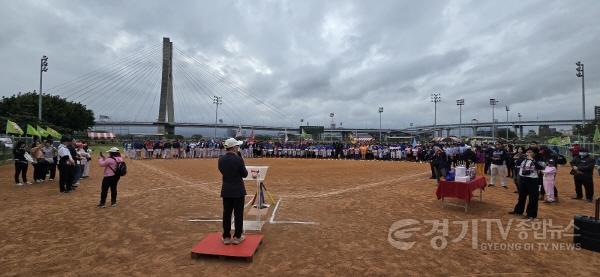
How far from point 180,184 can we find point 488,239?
1100cm

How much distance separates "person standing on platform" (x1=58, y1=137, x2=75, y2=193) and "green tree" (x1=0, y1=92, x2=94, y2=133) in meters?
31.9

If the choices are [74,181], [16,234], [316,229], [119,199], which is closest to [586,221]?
[316,229]

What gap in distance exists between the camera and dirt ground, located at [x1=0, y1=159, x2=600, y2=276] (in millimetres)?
5227

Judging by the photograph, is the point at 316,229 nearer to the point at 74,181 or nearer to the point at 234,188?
the point at 234,188

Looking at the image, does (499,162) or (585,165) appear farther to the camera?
(499,162)

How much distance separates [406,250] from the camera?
6027 millimetres

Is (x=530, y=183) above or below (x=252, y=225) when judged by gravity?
above

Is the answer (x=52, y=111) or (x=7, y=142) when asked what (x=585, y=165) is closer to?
(x=7, y=142)

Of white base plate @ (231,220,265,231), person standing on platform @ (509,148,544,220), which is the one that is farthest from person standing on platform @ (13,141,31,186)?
person standing on platform @ (509,148,544,220)

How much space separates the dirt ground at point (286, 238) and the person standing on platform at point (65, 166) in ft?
1.20

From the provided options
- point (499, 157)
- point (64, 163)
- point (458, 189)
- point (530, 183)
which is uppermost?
point (499, 157)

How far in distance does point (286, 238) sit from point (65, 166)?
882 cm

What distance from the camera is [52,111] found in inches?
2093

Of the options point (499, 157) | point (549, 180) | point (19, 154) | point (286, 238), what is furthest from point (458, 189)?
point (19, 154)
